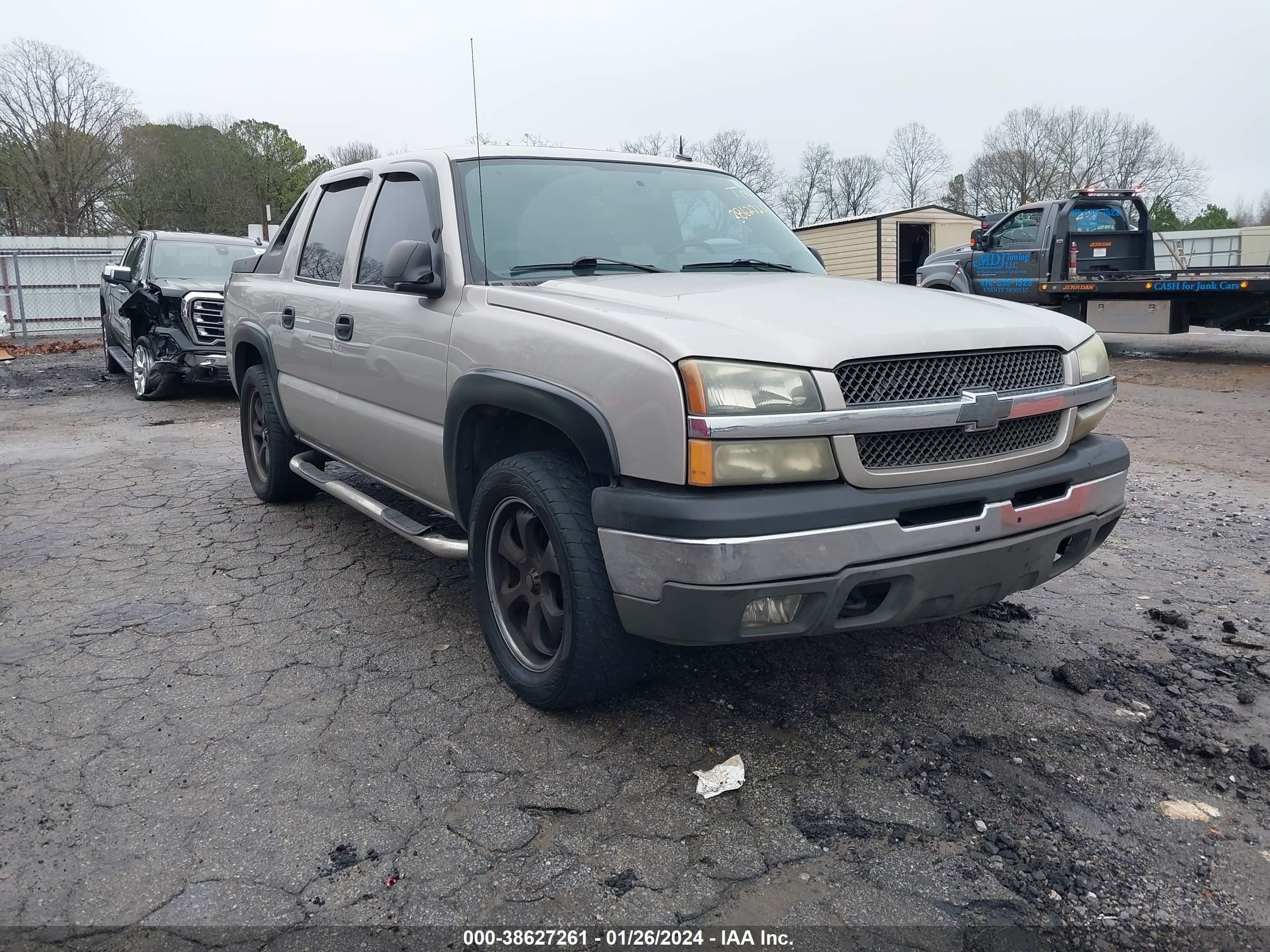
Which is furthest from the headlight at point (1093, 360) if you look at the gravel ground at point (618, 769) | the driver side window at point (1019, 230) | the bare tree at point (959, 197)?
the bare tree at point (959, 197)

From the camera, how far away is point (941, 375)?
9.15 ft

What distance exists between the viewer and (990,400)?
9.14ft

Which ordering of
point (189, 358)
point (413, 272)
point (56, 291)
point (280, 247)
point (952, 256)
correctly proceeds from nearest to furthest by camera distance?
point (413, 272)
point (280, 247)
point (189, 358)
point (952, 256)
point (56, 291)

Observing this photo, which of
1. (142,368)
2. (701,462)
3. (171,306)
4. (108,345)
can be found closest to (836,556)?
(701,462)

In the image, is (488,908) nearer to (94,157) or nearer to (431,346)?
(431,346)

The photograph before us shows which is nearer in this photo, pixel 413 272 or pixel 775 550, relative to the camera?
pixel 775 550

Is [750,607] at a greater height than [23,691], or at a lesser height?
greater

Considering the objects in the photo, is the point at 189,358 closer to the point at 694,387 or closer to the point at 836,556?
the point at 694,387

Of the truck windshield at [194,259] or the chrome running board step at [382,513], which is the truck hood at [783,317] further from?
the truck windshield at [194,259]

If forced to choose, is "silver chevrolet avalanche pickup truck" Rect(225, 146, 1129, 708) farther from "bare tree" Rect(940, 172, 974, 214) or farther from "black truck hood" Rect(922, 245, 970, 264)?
"bare tree" Rect(940, 172, 974, 214)

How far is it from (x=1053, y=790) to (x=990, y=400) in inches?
43.5

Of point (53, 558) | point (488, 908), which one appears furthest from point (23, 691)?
point (488, 908)

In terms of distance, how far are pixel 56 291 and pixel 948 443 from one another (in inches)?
953

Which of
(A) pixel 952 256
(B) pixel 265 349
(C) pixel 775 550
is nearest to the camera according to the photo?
(C) pixel 775 550
